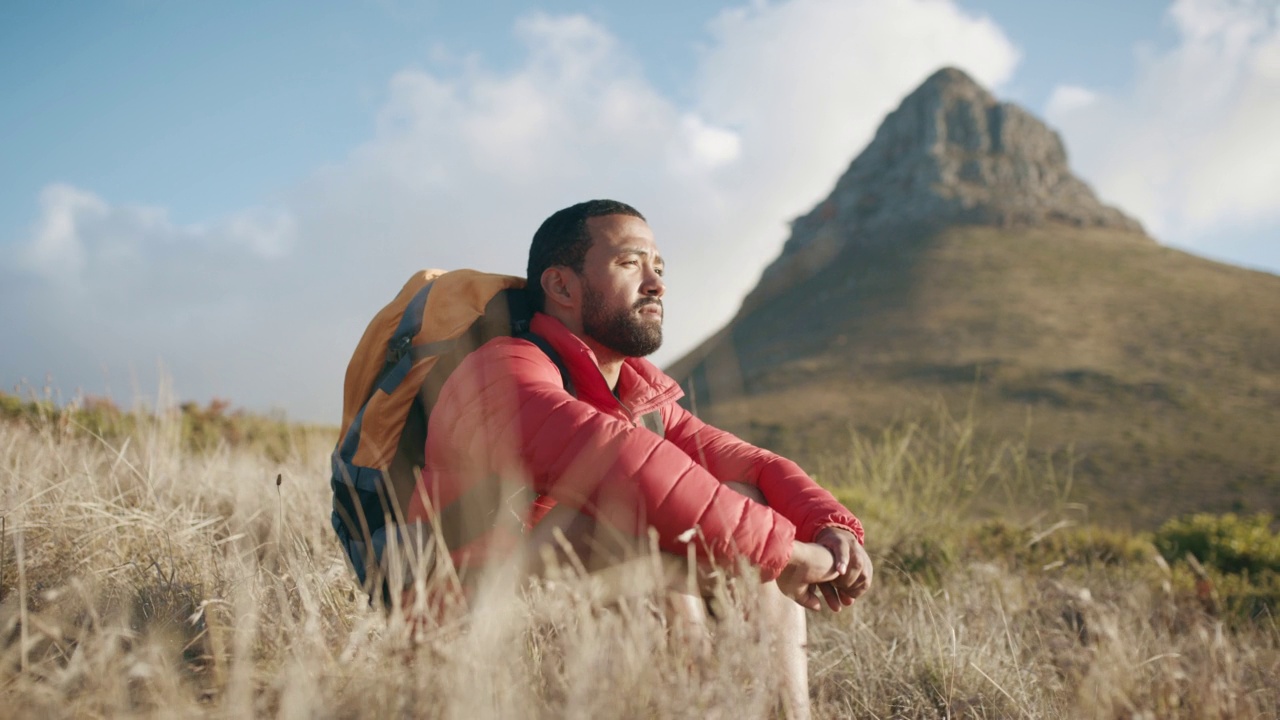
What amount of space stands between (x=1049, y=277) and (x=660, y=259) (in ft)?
228

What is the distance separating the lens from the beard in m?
2.57

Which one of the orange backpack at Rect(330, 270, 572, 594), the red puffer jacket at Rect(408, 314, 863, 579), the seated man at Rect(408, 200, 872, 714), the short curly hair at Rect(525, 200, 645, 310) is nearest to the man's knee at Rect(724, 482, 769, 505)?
the seated man at Rect(408, 200, 872, 714)

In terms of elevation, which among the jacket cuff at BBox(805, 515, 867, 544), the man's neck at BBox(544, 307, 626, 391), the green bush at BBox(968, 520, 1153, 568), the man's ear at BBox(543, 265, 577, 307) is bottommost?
the green bush at BBox(968, 520, 1153, 568)

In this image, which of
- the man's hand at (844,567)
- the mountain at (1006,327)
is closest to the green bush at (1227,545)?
the man's hand at (844,567)

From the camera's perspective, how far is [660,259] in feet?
9.12

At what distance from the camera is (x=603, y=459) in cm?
193

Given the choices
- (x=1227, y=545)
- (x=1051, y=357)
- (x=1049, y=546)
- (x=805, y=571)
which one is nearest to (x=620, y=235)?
(x=805, y=571)

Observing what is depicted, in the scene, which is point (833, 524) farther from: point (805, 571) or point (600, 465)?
point (600, 465)

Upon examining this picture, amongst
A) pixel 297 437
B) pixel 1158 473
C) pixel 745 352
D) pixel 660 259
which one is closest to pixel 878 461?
pixel 660 259

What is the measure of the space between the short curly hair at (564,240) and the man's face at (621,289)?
3 cm

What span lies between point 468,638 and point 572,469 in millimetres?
457

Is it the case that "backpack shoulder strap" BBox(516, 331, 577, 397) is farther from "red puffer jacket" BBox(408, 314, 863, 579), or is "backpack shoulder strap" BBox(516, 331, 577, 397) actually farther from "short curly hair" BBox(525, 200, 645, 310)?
"short curly hair" BBox(525, 200, 645, 310)

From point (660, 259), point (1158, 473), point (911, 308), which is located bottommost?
→ point (1158, 473)

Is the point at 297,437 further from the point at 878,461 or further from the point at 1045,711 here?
the point at 1045,711
